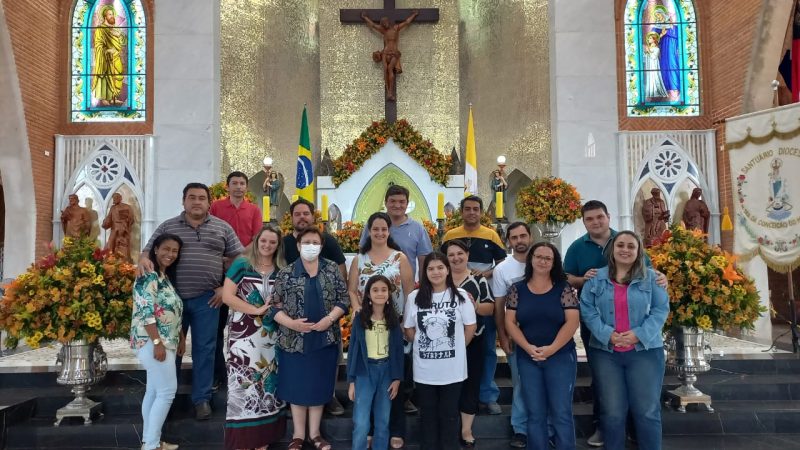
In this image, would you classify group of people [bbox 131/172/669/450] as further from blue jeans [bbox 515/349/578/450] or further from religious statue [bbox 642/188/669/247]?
religious statue [bbox 642/188/669/247]

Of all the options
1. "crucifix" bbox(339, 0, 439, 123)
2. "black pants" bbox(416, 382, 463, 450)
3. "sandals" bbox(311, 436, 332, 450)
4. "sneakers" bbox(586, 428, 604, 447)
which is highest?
"crucifix" bbox(339, 0, 439, 123)

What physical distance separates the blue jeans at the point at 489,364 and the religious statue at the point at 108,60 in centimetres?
826

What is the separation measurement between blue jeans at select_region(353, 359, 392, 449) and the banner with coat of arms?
469 centimetres

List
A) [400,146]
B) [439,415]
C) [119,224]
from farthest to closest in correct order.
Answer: [400,146] < [119,224] < [439,415]

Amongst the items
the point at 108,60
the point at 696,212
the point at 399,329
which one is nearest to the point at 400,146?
the point at 696,212

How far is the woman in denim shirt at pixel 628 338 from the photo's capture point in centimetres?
318

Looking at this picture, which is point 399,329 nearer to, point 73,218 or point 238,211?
point 238,211

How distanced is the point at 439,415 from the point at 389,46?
9054mm

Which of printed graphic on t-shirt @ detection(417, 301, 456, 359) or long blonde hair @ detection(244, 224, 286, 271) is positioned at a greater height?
long blonde hair @ detection(244, 224, 286, 271)

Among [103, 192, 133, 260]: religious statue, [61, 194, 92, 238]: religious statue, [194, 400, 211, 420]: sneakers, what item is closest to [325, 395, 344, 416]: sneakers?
[194, 400, 211, 420]: sneakers

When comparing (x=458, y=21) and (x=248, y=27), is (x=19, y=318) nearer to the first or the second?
(x=248, y=27)

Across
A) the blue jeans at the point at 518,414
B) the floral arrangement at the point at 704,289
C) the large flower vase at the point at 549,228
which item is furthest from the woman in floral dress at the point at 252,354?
the large flower vase at the point at 549,228

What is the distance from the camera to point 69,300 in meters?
4.00

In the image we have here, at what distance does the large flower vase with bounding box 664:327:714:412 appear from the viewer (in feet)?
13.5
